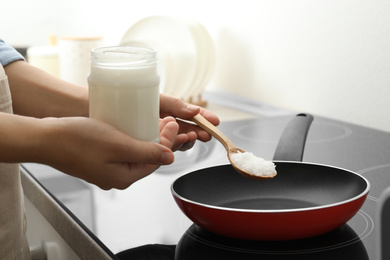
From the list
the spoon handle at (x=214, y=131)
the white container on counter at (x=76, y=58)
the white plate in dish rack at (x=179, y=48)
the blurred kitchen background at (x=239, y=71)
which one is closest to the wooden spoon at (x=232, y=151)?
the spoon handle at (x=214, y=131)

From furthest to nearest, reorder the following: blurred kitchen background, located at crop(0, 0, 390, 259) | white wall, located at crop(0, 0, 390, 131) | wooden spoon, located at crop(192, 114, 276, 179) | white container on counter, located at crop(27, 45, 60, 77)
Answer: white container on counter, located at crop(27, 45, 60, 77)
white wall, located at crop(0, 0, 390, 131)
blurred kitchen background, located at crop(0, 0, 390, 259)
wooden spoon, located at crop(192, 114, 276, 179)

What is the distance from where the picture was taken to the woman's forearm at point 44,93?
854mm

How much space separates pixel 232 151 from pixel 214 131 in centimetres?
4

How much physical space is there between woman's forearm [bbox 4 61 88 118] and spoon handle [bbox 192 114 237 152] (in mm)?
197

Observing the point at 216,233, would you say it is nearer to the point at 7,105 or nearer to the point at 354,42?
the point at 7,105

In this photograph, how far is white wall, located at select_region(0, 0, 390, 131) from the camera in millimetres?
1207

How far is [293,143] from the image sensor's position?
0.87 metres

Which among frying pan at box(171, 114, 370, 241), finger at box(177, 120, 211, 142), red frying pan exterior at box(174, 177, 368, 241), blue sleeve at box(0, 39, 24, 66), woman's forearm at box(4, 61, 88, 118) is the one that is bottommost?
frying pan at box(171, 114, 370, 241)

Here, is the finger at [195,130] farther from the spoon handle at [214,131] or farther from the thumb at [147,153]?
the thumb at [147,153]

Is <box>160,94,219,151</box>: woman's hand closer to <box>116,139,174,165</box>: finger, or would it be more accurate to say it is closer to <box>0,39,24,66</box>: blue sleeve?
<box>116,139,174,165</box>: finger

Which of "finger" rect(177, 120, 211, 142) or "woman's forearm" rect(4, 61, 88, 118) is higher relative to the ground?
"woman's forearm" rect(4, 61, 88, 118)

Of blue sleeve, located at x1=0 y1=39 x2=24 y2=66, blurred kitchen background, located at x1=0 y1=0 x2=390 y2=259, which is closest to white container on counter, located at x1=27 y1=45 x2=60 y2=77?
blurred kitchen background, located at x1=0 y1=0 x2=390 y2=259

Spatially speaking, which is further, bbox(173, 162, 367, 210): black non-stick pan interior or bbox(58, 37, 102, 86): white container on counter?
bbox(58, 37, 102, 86): white container on counter

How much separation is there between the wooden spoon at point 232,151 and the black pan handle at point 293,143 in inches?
4.8
